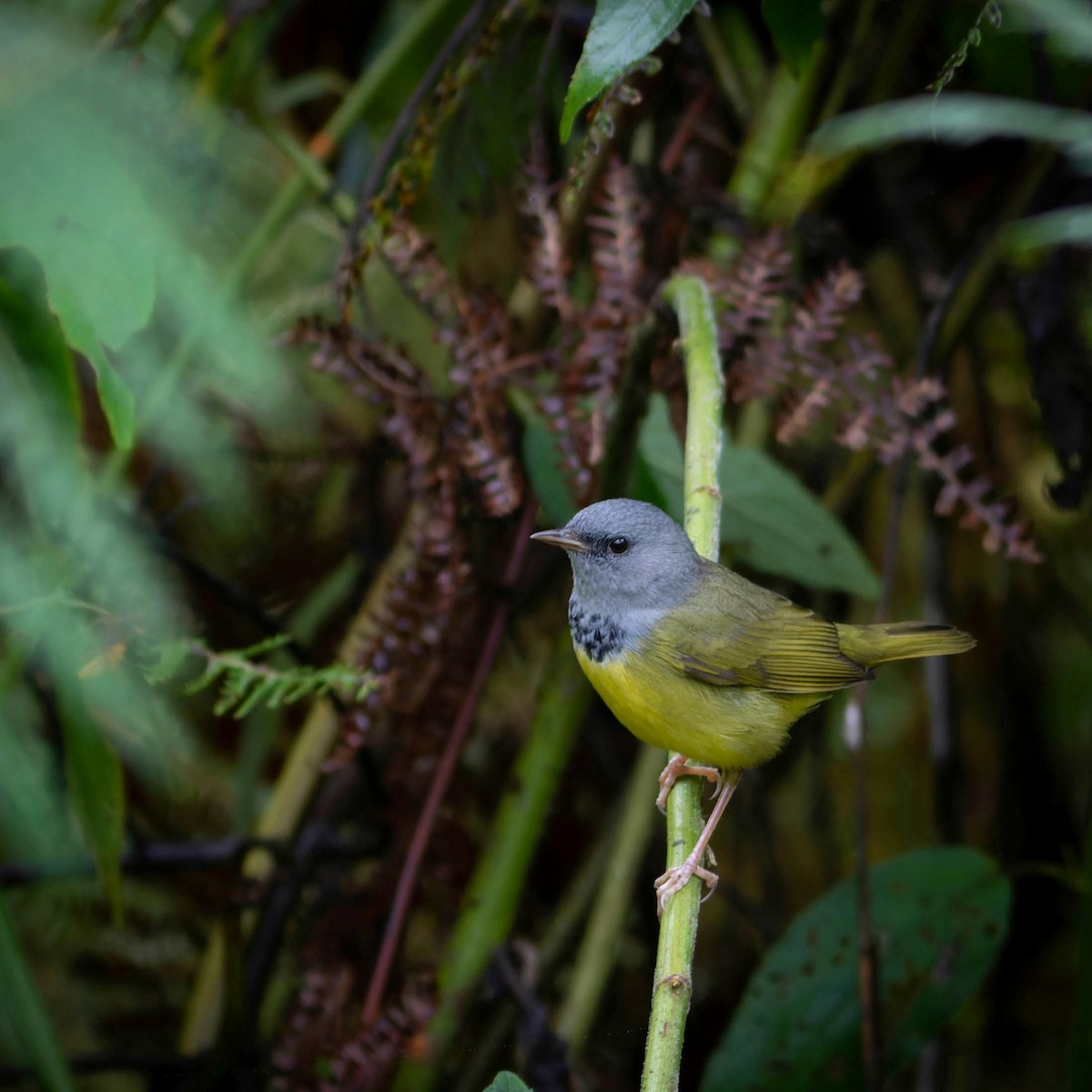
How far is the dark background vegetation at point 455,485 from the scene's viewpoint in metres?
1.65

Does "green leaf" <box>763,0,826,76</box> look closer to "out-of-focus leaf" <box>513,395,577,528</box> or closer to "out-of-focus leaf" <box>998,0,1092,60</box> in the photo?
"out-of-focus leaf" <box>998,0,1092,60</box>

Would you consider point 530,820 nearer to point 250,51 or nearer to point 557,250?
point 557,250

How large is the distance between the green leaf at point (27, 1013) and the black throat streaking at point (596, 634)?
0.99 meters

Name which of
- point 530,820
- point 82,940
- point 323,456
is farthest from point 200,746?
point 530,820

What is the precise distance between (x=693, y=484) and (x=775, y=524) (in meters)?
0.54

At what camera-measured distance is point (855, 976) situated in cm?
220

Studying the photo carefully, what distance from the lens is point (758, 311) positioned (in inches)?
83.4

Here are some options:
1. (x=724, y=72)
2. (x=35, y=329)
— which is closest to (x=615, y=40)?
(x=35, y=329)

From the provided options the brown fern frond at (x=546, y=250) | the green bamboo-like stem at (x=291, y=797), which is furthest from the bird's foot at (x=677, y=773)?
the brown fern frond at (x=546, y=250)

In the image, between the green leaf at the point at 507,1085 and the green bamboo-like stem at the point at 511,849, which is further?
the green bamboo-like stem at the point at 511,849

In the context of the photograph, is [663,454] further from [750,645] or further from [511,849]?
[511,849]

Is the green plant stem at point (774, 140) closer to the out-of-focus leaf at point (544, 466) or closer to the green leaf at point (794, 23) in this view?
the out-of-focus leaf at point (544, 466)

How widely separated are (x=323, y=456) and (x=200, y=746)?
0.83m

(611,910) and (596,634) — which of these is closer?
(596,634)
